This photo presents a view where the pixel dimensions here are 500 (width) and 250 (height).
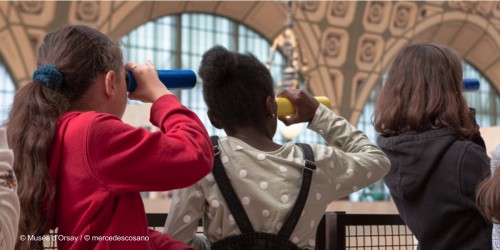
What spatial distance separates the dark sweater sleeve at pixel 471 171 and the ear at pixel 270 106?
A: 709mm

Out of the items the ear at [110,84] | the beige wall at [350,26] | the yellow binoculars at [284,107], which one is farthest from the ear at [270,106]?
the beige wall at [350,26]

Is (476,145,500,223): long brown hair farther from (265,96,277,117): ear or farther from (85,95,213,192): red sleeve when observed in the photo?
(85,95,213,192): red sleeve

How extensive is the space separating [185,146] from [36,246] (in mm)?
394

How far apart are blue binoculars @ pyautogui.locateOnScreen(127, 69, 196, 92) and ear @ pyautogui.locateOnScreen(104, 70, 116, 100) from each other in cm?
11

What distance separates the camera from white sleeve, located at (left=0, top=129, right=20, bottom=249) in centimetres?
150

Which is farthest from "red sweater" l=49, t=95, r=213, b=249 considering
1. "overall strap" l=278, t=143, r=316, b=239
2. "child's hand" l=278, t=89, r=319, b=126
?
"child's hand" l=278, t=89, r=319, b=126

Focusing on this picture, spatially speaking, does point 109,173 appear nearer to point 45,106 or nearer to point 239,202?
point 45,106

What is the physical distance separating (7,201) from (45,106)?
43cm

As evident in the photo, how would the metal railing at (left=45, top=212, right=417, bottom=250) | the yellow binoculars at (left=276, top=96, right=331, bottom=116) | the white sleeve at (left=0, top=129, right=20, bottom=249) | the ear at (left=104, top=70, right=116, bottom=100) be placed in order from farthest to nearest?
the metal railing at (left=45, top=212, right=417, bottom=250) < the yellow binoculars at (left=276, top=96, right=331, bottom=116) < the ear at (left=104, top=70, right=116, bottom=100) < the white sleeve at (left=0, top=129, right=20, bottom=249)

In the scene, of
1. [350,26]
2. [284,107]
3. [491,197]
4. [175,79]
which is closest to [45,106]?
[175,79]

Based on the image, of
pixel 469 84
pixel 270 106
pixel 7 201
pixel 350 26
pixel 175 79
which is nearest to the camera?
pixel 7 201

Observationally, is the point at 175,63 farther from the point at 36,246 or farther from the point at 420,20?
the point at 36,246

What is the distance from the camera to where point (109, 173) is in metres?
1.84

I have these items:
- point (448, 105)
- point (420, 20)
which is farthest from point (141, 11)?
point (448, 105)
